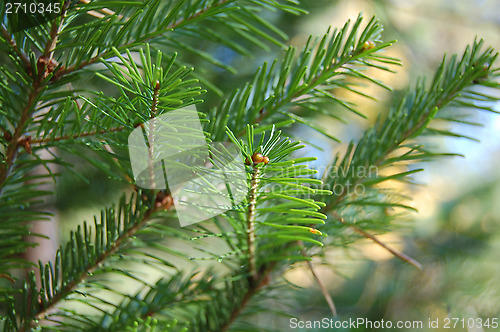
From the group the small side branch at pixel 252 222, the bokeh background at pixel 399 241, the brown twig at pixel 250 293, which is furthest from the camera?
the bokeh background at pixel 399 241

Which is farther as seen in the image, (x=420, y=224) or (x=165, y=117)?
(x=420, y=224)

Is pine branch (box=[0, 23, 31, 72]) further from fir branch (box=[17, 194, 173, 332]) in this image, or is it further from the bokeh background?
the bokeh background

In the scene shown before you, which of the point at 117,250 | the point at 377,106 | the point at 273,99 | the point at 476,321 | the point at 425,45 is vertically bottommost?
the point at 476,321

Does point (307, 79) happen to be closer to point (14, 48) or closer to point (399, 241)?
point (14, 48)

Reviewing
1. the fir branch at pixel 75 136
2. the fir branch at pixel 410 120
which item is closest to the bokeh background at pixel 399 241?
the fir branch at pixel 410 120

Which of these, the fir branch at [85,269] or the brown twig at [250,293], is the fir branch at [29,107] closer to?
the fir branch at [85,269]

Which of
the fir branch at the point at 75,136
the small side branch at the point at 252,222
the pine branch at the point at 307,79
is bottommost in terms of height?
the small side branch at the point at 252,222

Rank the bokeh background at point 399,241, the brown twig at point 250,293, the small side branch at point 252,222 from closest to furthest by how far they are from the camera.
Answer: the small side branch at point 252,222 < the brown twig at point 250,293 < the bokeh background at point 399,241

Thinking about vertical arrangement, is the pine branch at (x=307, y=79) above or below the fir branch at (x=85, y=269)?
above

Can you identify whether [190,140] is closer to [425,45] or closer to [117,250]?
[117,250]

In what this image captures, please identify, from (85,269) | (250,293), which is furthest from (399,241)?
(85,269)

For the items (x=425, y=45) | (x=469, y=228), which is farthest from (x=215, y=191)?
(x=425, y=45)
